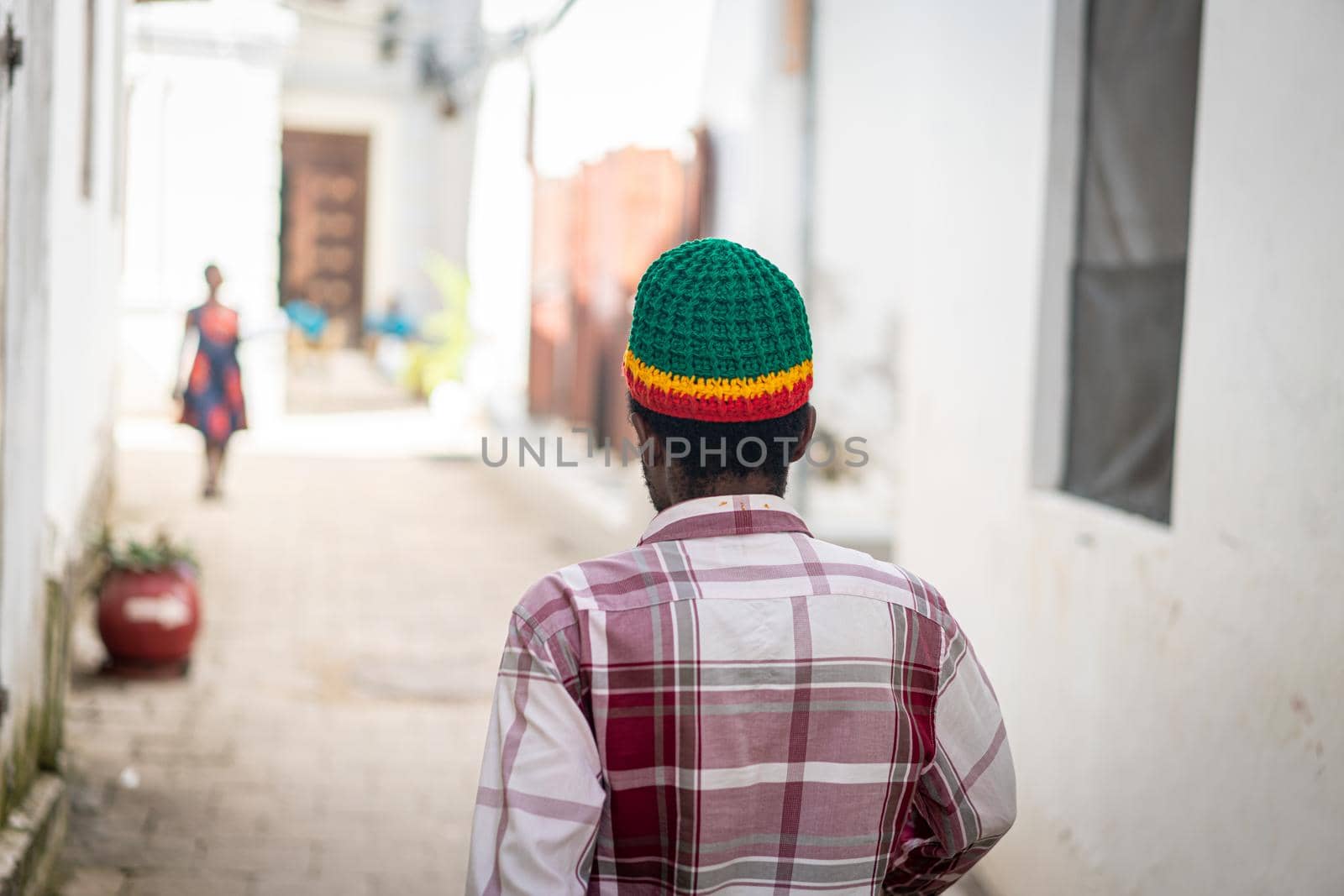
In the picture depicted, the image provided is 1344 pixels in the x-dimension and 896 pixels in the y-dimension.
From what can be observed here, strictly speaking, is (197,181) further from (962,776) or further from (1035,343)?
(962,776)

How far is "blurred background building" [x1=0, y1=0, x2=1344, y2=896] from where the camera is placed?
267 centimetres

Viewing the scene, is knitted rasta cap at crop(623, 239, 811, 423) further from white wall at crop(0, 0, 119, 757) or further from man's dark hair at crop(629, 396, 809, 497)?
white wall at crop(0, 0, 119, 757)

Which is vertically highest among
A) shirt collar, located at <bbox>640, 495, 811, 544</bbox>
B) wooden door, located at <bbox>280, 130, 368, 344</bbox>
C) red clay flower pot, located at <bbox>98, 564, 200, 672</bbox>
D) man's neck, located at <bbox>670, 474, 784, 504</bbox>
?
wooden door, located at <bbox>280, 130, 368, 344</bbox>

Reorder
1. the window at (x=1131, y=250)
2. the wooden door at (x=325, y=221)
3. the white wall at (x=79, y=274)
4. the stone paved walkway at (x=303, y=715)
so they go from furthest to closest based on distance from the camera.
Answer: the wooden door at (x=325, y=221) → the white wall at (x=79, y=274) → the stone paved walkway at (x=303, y=715) → the window at (x=1131, y=250)

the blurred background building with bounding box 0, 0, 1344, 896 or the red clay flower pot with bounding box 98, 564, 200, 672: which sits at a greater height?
the blurred background building with bounding box 0, 0, 1344, 896

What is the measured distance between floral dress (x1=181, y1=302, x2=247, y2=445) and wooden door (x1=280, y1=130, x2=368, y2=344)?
10558 millimetres

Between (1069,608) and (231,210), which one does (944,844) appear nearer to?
(1069,608)

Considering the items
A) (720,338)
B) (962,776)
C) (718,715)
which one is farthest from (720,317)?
(962,776)

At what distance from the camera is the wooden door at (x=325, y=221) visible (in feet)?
65.2

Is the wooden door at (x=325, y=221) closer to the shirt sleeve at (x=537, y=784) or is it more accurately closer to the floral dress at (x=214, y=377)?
the floral dress at (x=214, y=377)

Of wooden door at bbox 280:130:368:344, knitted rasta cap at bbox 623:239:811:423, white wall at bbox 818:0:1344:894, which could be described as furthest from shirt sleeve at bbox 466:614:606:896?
wooden door at bbox 280:130:368:344

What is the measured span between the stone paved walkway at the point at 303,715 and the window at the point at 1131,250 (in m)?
2.33

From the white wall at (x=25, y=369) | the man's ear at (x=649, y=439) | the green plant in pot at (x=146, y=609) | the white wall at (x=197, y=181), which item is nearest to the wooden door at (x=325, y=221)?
the white wall at (x=197, y=181)

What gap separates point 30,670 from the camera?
408 cm
